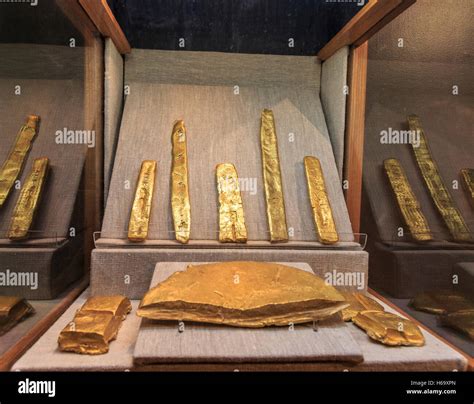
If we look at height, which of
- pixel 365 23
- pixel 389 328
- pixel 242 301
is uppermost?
pixel 365 23

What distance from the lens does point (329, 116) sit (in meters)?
2.72

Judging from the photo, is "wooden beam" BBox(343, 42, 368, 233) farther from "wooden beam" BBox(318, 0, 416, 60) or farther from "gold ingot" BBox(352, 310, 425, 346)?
"gold ingot" BBox(352, 310, 425, 346)

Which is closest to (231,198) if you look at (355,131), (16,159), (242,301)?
(355,131)

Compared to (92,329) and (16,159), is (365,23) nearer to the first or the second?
(16,159)

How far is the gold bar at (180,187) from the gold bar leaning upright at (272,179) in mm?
384

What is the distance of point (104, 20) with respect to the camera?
220 cm

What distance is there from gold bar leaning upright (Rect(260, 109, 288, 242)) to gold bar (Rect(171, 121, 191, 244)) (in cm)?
38

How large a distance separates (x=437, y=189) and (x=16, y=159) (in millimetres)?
1403

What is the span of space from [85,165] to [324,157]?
47.7 inches

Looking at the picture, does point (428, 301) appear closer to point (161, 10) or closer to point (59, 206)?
point (59, 206)

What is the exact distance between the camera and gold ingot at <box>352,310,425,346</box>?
1.57 metres

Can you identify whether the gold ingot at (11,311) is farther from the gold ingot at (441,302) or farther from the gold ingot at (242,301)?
the gold ingot at (441,302)
